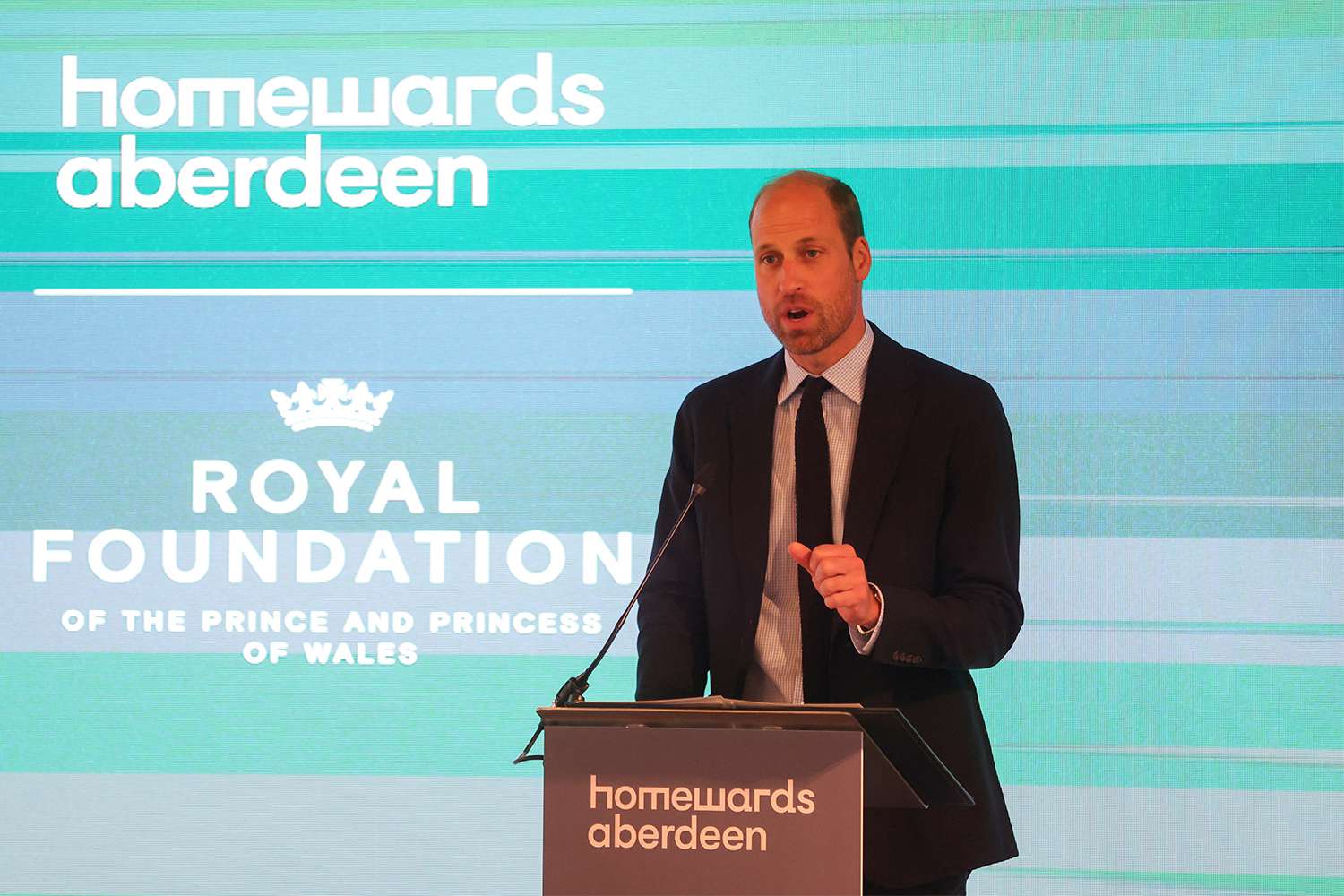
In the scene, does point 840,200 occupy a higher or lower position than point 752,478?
higher

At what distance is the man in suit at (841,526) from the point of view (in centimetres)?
208

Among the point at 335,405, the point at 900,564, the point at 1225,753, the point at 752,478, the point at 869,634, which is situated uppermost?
the point at 335,405

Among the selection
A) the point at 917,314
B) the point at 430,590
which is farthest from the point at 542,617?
the point at 917,314

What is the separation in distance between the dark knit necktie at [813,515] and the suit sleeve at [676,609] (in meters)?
0.18

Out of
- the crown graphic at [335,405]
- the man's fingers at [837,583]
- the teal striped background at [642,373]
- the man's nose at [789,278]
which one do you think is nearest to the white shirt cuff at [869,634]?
the man's fingers at [837,583]

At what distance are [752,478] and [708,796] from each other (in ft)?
2.37

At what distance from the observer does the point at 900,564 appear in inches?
85.4

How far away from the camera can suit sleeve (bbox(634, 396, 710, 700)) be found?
2205mm

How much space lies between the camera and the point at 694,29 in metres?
3.25

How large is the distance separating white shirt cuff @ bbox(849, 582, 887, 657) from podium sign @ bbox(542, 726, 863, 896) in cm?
29

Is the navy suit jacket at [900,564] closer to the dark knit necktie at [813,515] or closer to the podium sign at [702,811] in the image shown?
the dark knit necktie at [813,515]

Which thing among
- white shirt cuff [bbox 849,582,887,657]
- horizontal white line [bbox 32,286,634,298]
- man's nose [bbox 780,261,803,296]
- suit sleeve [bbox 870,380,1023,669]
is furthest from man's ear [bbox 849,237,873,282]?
horizontal white line [bbox 32,286,634,298]

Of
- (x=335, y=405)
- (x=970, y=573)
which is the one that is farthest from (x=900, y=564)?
(x=335, y=405)

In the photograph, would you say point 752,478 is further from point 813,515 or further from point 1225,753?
point 1225,753
